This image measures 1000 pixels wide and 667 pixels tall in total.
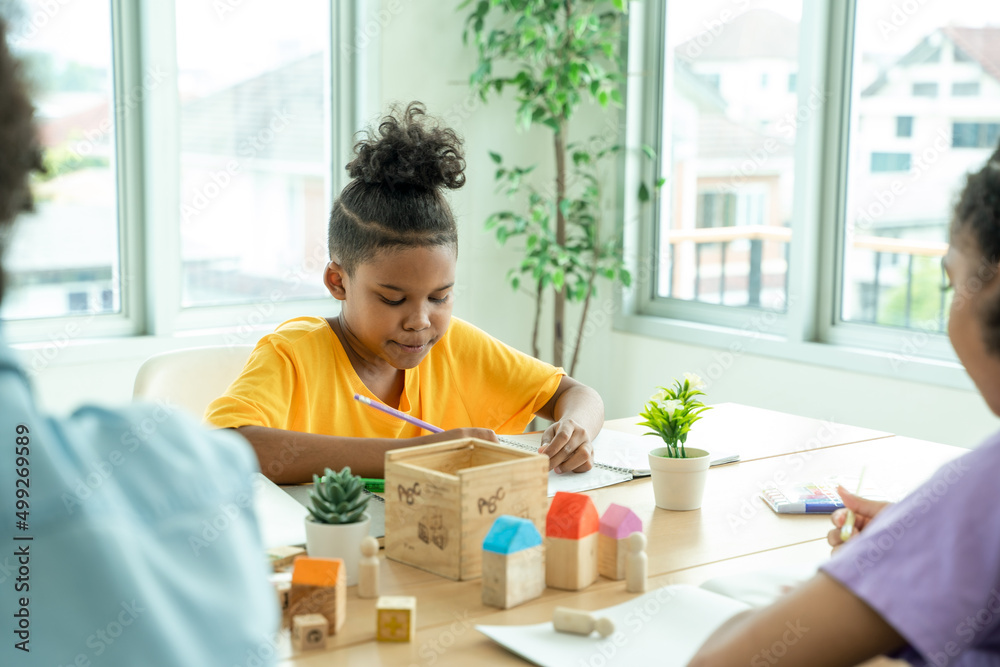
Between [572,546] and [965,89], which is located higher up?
[965,89]

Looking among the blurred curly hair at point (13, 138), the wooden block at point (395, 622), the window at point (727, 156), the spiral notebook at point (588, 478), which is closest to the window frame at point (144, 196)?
the window at point (727, 156)

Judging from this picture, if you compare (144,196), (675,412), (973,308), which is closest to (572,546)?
(675,412)

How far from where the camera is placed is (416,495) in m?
1.06

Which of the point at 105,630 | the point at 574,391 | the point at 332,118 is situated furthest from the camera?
the point at 332,118

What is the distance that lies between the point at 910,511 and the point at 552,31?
2.65 meters

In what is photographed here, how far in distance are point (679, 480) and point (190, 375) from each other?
0.95 m

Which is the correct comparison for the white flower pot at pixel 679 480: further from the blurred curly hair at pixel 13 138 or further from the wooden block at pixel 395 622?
the blurred curly hair at pixel 13 138

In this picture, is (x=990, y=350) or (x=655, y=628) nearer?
(x=990, y=350)

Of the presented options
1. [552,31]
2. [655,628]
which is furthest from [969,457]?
[552,31]

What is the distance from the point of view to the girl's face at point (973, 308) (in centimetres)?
74

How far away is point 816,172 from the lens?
9.62ft

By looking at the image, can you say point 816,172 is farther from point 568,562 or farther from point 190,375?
point 568,562

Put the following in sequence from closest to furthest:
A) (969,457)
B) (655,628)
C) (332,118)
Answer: (969,457) < (655,628) < (332,118)

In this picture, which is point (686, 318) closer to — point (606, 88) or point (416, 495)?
point (606, 88)
